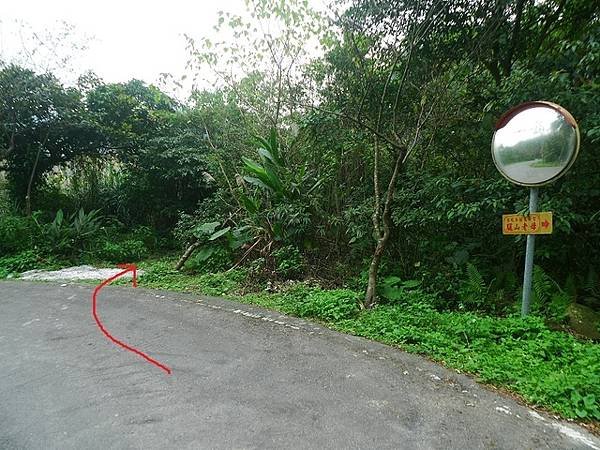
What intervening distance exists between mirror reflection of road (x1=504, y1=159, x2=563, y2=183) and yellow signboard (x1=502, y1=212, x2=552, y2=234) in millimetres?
281

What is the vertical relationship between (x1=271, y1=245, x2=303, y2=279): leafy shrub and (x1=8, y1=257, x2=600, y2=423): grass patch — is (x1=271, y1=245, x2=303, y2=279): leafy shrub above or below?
above

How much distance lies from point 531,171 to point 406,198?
185cm

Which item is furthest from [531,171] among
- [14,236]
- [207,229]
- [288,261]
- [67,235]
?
[14,236]

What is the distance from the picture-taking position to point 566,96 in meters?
3.15

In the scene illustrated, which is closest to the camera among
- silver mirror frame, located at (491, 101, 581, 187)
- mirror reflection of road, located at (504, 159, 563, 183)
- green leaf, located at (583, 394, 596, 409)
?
green leaf, located at (583, 394, 596, 409)

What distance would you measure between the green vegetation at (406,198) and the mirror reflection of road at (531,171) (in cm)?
8

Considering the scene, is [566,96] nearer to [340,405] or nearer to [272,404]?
[340,405]

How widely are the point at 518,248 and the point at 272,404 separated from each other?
149 inches

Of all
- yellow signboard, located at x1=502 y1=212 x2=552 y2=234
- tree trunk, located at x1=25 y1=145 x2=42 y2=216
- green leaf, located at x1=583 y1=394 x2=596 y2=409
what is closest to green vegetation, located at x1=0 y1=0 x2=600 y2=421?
green leaf, located at x1=583 y1=394 x2=596 y2=409

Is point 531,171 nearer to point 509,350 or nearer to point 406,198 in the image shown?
point 509,350

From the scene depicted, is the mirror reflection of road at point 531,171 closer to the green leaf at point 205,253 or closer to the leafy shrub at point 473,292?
the leafy shrub at point 473,292

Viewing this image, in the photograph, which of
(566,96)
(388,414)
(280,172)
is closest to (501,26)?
(566,96)

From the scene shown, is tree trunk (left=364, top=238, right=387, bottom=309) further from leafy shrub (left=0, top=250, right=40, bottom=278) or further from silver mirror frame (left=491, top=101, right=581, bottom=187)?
leafy shrub (left=0, top=250, right=40, bottom=278)

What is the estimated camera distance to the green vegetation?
9.92 ft
